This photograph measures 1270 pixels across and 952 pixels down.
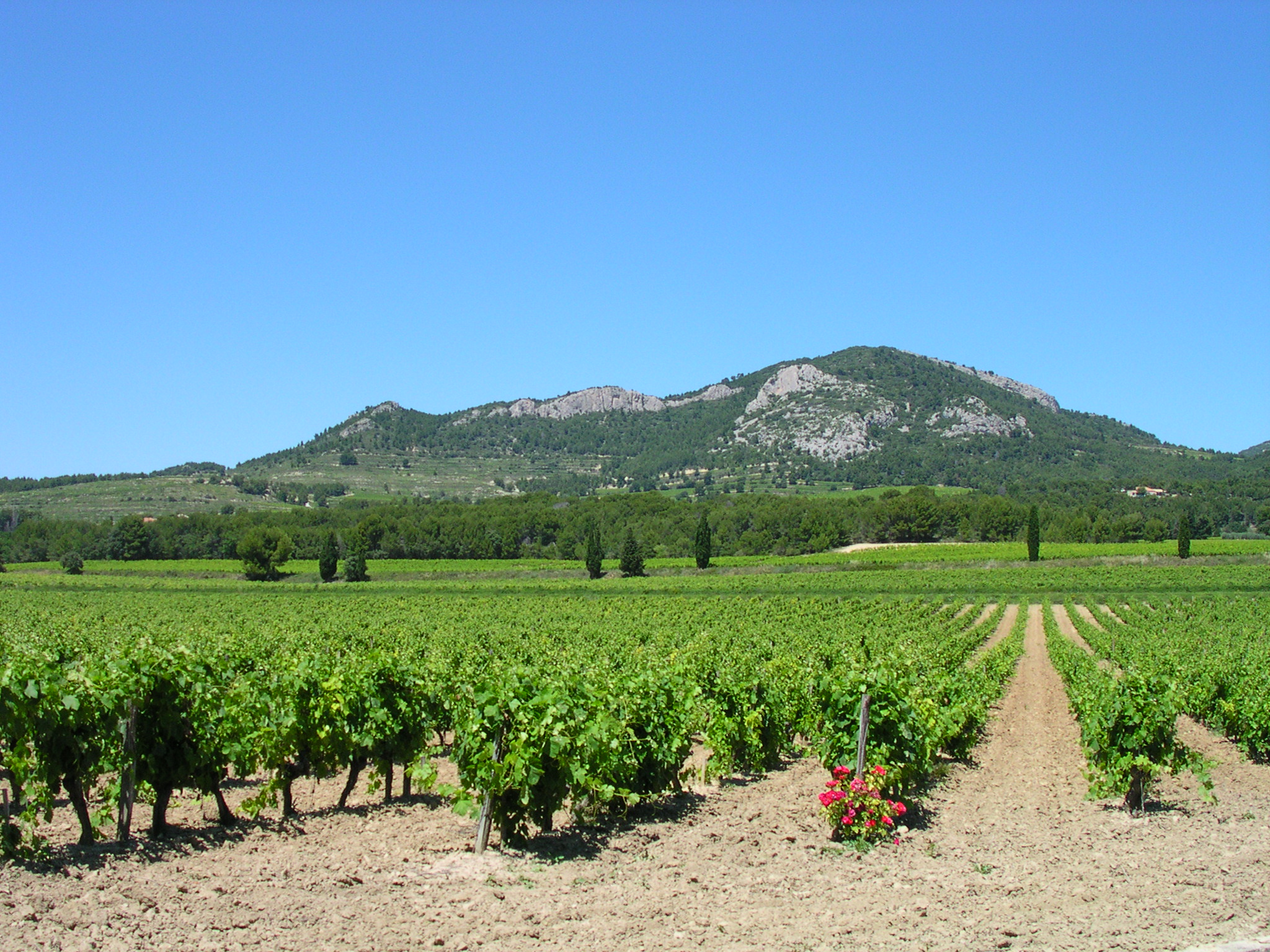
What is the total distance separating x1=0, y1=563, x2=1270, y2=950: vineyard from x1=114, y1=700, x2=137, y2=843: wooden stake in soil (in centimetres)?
→ 4

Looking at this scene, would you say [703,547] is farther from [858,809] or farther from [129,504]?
[129,504]

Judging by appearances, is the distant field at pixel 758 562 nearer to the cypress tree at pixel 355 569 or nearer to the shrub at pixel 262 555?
the cypress tree at pixel 355 569

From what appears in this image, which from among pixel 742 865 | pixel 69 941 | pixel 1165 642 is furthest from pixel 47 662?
pixel 1165 642

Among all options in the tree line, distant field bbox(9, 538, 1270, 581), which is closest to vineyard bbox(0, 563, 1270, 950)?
distant field bbox(9, 538, 1270, 581)

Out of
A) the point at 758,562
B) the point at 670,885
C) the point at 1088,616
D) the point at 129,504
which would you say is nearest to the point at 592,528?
the point at 758,562

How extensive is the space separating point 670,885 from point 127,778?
5347 millimetres

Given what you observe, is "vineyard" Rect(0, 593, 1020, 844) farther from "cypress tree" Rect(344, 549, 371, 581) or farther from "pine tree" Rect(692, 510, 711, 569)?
"pine tree" Rect(692, 510, 711, 569)

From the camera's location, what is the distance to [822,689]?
41.8ft

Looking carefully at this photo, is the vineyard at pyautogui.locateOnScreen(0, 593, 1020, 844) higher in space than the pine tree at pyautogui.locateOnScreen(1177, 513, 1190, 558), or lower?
lower

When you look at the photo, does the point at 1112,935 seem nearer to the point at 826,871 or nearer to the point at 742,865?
the point at 826,871

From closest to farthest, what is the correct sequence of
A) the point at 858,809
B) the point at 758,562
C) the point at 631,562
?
the point at 858,809 < the point at 631,562 < the point at 758,562

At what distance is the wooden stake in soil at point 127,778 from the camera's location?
8.72 meters

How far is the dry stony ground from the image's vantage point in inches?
285

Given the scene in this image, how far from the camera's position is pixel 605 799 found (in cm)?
1012
